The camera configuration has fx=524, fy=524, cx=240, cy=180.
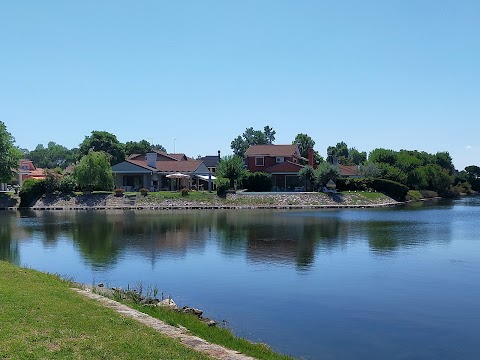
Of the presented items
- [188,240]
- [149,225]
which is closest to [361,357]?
[188,240]

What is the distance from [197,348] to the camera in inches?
409

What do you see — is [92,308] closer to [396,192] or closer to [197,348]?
[197,348]

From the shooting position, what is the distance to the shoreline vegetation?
942 cm

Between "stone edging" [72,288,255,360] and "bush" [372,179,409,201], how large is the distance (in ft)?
220

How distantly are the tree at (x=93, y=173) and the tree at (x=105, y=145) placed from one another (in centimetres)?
2728

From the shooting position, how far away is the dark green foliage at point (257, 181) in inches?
3044

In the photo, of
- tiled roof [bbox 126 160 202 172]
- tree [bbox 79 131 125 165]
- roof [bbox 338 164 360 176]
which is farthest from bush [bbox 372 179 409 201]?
tree [bbox 79 131 125 165]

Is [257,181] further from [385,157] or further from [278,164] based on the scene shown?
[385,157]

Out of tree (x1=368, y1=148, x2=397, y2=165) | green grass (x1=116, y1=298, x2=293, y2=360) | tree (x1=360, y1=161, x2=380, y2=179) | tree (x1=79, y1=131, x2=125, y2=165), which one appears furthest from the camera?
tree (x1=79, y1=131, x2=125, y2=165)

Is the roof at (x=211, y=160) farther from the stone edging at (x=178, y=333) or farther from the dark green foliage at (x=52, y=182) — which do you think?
the stone edging at (x=178, y=333)

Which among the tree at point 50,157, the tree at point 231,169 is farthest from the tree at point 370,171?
the tree at point 50,157

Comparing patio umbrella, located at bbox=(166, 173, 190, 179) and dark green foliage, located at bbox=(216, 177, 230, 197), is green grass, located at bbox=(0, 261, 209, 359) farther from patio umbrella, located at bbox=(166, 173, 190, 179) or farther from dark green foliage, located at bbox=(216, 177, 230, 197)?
patio umbrella, located at bbox=(166, 173, 190, 179)

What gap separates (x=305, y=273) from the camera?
23141 millimetres

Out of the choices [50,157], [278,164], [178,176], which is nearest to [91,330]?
[178,176]
